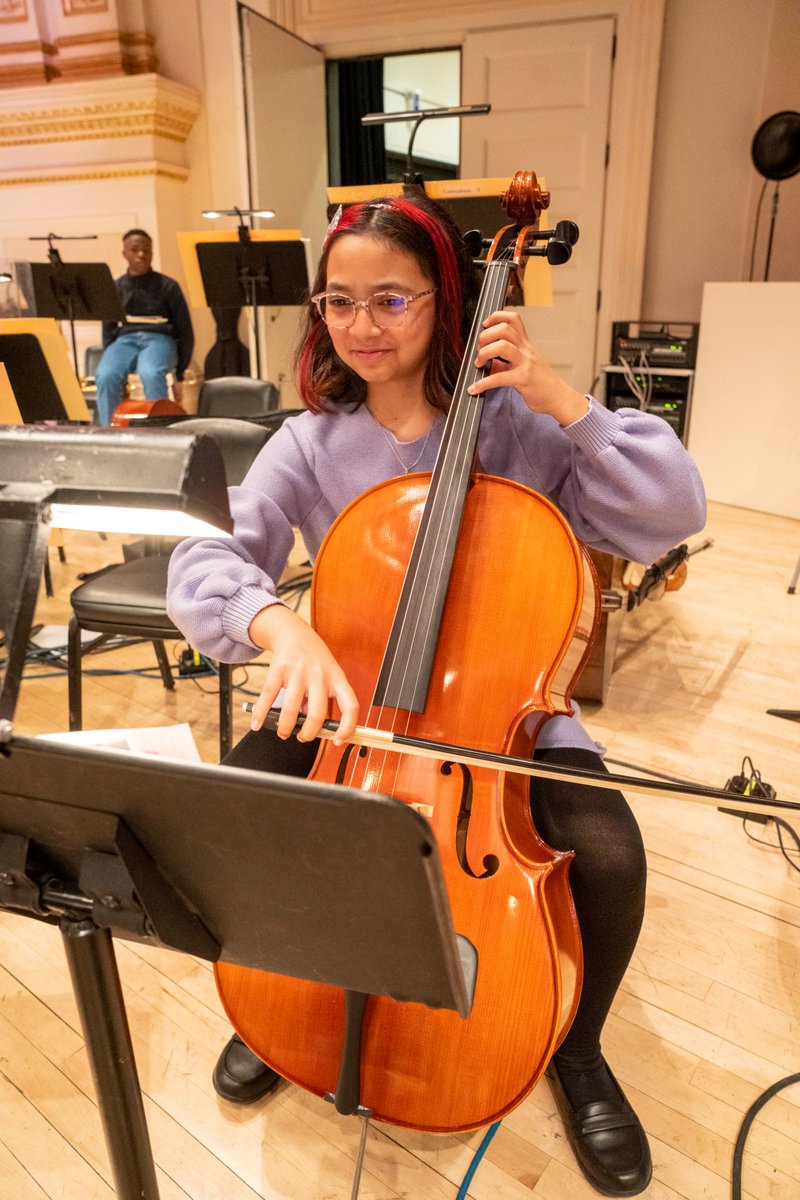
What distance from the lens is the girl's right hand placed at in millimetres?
784

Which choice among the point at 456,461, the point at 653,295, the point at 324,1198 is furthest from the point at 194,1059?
the point at 653,295

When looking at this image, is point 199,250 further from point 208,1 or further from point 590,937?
point 590,937

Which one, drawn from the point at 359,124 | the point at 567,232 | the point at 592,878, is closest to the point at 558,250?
the point at 567,232

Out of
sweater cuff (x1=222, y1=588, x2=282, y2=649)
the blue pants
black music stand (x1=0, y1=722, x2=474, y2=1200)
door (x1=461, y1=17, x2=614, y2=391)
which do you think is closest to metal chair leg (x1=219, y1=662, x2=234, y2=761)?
sweater cuff (x1=222, y1=588, x2=282, y2=649)

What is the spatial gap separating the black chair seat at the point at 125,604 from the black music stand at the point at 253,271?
183 cm

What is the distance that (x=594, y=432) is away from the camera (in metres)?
1.01

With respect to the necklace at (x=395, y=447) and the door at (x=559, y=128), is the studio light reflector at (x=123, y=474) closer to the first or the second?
the necklace at (x=395, y=447)

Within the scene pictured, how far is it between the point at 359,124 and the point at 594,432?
5660mm

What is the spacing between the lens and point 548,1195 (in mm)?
1007

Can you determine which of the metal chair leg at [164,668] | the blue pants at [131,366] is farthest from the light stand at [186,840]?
the blue pants at [131,366]

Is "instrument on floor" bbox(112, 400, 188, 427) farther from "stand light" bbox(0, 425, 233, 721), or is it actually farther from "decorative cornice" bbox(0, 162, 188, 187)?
"decorative cornice" bbox(0, 162, 188, 187)

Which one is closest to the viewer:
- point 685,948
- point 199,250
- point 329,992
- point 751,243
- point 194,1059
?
point 329,992

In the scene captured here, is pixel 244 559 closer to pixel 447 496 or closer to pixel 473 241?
pixel 447 496

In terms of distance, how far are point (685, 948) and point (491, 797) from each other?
755mm
